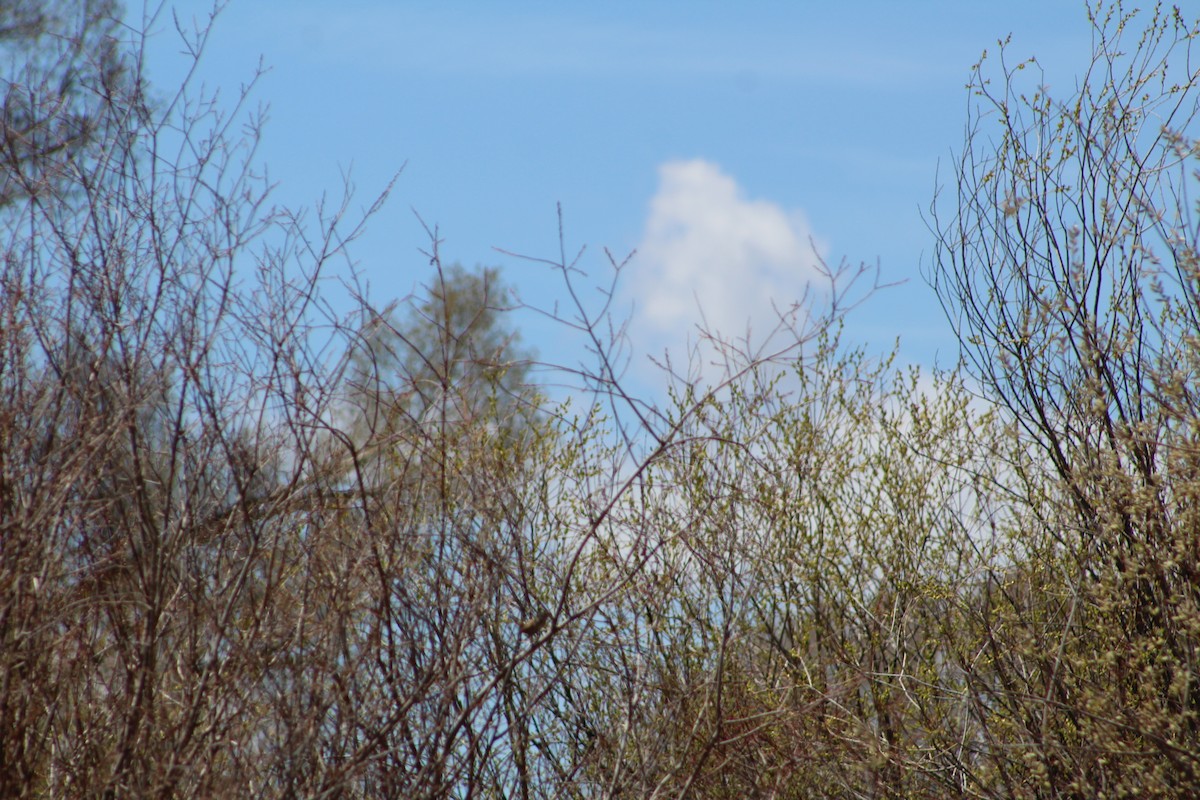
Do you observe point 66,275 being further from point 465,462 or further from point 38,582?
point 465,462

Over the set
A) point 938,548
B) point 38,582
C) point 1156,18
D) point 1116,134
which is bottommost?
point 38,582

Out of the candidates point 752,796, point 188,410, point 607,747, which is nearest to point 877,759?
point 752,796

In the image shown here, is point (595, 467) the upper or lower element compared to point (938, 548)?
upper

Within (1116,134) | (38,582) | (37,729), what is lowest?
(37,729)

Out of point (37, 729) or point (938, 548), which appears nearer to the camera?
point (37, 729)

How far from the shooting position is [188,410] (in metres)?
4.22

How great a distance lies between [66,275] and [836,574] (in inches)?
173

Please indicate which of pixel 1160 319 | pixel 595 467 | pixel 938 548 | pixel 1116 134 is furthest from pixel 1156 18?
pixel 595 467

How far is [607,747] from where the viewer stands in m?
4.78

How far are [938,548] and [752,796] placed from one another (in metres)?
2.18

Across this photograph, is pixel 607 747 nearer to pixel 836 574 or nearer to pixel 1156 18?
pixel 836 574

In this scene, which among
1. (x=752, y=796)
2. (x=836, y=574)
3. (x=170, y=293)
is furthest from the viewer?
(x=836, y=574)

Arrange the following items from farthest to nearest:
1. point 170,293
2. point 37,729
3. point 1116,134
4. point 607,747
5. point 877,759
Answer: point 1116,134 < point 877,759 < point 607,747 < point 170,293 < point 37,729

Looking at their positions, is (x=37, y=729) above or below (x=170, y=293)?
below
